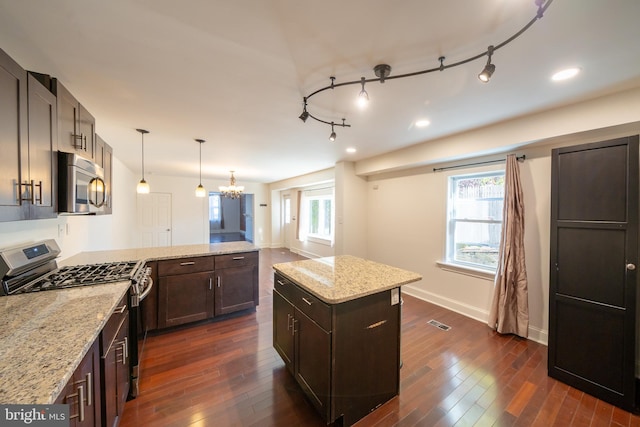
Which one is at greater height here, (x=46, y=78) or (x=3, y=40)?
(x=3, y=40)

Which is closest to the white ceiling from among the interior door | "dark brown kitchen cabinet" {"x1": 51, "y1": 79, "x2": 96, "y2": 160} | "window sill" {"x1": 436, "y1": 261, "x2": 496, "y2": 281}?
"dark brown kitchen cabinet" {"x1": 51, "y1": 79, "x2": 96, "y2": 160}

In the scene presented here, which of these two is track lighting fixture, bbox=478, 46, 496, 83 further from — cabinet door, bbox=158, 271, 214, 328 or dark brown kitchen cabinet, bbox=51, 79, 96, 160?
cabinet door, bbox=158, 271, 214, 328

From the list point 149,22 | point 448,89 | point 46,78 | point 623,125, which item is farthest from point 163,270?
point 623,125

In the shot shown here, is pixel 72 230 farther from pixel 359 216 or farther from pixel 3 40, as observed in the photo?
pixel 359 216

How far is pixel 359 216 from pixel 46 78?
171 inches

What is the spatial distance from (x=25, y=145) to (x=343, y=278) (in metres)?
2.11

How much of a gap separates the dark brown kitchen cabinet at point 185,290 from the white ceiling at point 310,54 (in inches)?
65.3

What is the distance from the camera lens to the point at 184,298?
2881 mm

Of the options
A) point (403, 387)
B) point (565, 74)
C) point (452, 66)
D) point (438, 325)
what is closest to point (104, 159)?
point (452, 66)

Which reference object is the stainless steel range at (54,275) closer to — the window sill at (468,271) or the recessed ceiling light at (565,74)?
the recessed ceiling light at (565,74)

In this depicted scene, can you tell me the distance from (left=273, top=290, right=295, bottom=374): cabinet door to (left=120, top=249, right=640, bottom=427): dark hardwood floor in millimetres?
197

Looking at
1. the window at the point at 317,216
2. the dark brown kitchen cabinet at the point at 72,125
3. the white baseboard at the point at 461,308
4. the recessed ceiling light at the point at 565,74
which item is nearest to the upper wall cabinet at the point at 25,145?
the dark brown kitchen cabinet at the point at 72,125

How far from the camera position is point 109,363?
1.35 m

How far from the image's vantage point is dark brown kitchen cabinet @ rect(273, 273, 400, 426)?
157cm
